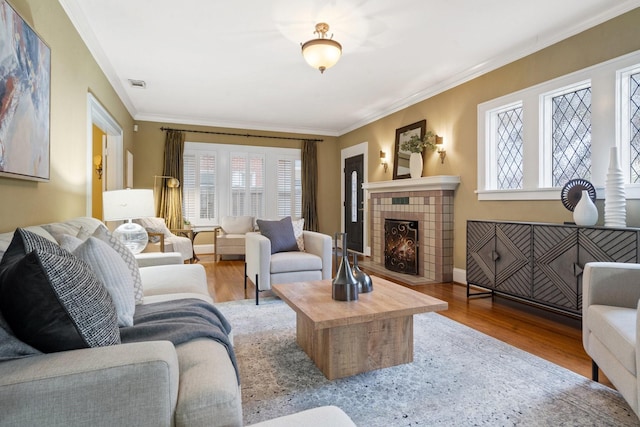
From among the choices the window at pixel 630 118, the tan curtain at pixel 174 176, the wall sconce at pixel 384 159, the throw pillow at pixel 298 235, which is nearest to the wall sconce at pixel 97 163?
the tan curtain at pixel 174 176

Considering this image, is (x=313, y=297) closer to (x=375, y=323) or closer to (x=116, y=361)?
(x=375, y=323)

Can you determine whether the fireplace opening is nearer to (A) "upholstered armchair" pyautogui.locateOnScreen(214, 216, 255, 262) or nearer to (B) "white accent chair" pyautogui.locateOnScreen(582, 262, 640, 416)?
(A) "upholstered armchair" pyautogui.locateOnScreen(214, 216, 255, 262)

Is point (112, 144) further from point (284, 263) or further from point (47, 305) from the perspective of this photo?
point (47, 305)

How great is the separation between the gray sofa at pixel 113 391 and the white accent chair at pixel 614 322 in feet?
5.37

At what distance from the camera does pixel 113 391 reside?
84 cm

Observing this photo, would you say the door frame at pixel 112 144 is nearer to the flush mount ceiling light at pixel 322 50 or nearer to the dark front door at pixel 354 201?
the flush mount ceiling light at pixel 322 50

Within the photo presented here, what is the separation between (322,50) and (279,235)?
1914 mm

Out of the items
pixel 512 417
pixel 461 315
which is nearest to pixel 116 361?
pixel 512 417

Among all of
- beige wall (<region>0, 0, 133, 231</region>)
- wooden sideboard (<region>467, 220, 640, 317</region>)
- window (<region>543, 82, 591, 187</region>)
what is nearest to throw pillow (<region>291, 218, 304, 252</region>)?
wooden sideboard (<region>467, 220, 640, 317</region>)

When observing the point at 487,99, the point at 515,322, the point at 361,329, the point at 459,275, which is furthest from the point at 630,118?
the point at 361,329

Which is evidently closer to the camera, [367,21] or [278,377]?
[278,377]

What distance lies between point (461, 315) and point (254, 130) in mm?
5380

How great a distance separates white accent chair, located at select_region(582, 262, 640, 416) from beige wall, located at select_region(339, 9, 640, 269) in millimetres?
1261

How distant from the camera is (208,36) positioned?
3.34 metres
